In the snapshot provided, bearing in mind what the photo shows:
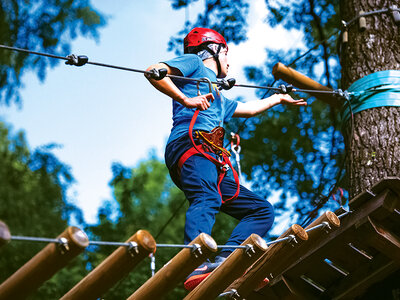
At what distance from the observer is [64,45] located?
985 cm

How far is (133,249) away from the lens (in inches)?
101

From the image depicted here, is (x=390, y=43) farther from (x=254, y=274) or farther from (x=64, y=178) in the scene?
(x=64, y=178)

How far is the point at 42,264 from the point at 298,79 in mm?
2864

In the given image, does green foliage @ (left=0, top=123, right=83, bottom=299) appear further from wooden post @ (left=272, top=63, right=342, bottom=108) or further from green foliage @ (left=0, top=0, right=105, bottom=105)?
wooden post @ (left=272, top=63, right=342, bottom=108)

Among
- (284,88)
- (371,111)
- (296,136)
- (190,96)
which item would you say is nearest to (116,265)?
(190,96)

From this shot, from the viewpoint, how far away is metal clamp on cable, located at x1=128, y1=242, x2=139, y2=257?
255cm

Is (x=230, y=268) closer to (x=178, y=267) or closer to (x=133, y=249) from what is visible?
(x=178, y=267)

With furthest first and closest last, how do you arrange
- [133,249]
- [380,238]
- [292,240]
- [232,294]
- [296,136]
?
[296,136] < [380,238] < [232,294] < [292,240] < [133,249]

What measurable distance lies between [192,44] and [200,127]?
2.28 ft

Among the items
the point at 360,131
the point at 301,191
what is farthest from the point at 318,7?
the point at 360,131

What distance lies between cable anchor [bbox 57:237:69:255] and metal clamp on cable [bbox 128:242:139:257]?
264mm

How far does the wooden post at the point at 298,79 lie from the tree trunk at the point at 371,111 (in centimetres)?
15

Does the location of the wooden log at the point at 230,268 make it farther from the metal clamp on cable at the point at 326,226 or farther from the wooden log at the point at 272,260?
the metal clamp on cable at the point at 326,226

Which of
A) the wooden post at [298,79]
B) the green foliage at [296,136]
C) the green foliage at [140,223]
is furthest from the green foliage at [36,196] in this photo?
the wooden post at [298,79]
